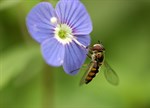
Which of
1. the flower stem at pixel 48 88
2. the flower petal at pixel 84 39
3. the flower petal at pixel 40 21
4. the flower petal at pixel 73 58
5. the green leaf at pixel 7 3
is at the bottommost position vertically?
the flower stem at pixel 48 88

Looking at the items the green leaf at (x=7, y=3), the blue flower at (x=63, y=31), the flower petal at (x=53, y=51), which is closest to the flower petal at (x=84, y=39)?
the blue flower at (x=63, y=31)

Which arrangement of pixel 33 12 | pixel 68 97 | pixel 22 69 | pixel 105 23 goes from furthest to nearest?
1. pixel 105 23
2. pixel 68 97
3. pixel 22 69
4. pixel 33 12

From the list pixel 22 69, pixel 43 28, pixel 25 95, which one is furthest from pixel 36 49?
pixel 43 28

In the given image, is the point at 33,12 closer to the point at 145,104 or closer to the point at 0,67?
the point at 0,67

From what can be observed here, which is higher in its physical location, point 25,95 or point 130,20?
point 130,20

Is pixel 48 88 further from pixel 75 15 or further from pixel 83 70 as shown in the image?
pixel 75 15

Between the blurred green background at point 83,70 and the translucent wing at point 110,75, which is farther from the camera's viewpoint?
the blurred green background at point 83,70

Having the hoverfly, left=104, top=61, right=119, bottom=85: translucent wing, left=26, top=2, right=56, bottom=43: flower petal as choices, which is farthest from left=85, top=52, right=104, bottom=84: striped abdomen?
left=26, top=2, right=56, bottom=43: flower petal

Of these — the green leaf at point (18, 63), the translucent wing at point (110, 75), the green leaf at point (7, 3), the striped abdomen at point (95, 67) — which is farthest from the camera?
the green leaf at point (18, 63)

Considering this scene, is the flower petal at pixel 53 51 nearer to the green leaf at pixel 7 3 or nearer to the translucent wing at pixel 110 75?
the translucent wing at pixel 110 75
